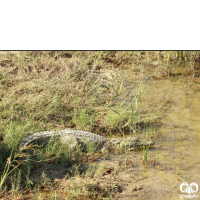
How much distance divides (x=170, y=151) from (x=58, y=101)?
7.07 ft

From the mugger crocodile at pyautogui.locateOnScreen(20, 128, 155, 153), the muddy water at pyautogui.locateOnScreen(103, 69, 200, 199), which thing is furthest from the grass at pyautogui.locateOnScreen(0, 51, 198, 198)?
the muddy water at pyautogui.locateOnScreen(103, 69, 200, 199)

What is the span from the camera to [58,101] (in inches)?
194

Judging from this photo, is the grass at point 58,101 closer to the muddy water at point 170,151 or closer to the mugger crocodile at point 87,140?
the mugger crocodile at point 87,140

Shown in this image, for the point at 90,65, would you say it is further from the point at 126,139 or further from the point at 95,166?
the point at 95,166

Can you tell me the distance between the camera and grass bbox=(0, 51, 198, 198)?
3.68m

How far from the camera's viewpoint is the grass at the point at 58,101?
3676 millimetres

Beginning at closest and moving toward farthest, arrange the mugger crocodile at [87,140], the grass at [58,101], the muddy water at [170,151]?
1. the muddy water at [170,151]
2. the grass at [58,101]
3. the mugger crocodile at [87,140]

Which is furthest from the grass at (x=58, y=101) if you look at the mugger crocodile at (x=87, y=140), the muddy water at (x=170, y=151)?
the muddy water at (x=170, y=151)

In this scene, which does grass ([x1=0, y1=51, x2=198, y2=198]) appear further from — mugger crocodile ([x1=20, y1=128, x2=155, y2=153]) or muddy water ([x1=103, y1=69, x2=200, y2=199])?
muddy water ([x1=103, y1=69, x2=200, y2=199])

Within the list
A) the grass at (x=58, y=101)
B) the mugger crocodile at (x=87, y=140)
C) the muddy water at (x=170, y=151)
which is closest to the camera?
the muddy water at (x=170, y=151)

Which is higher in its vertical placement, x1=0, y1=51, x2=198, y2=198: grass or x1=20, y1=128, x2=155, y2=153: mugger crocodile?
x1=0, y1=51, x2=198, y2=198: grass

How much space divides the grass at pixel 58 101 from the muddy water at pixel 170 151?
27 cm

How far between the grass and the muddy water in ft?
0.88

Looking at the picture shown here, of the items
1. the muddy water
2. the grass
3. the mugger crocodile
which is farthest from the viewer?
the mugger crocodile
